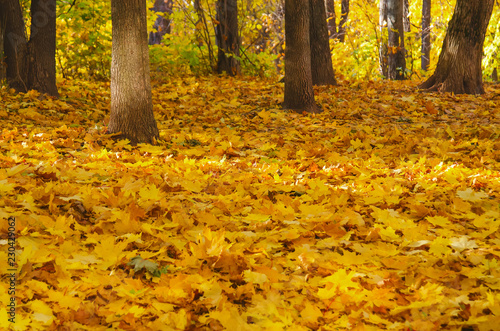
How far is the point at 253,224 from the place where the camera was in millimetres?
3020

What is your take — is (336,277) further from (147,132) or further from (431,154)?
(147,132)

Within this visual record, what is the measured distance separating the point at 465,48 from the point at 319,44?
2.55m

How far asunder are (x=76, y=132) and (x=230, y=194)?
2638 millimetres

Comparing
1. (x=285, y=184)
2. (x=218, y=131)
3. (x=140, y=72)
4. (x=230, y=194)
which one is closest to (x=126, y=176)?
(x=230, y=194)

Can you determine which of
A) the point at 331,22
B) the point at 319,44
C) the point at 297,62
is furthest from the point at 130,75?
the point at 331,22

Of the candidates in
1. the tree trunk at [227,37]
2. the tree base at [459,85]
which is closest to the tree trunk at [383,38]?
the tree base at [459,85]

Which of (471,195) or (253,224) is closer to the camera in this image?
(253,224)

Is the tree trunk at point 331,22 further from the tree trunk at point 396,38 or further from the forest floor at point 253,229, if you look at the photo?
the forest floor at point 253,229

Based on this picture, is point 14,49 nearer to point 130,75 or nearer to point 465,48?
point 130,75

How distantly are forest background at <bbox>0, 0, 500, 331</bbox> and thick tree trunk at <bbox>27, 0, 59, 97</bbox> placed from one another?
80cm

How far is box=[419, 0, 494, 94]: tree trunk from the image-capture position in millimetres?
8039

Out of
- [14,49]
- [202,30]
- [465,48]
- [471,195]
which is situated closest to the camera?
[471,195]

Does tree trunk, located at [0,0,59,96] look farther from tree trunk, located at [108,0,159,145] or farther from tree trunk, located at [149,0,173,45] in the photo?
tree trunk, located at [149,0,173,45]

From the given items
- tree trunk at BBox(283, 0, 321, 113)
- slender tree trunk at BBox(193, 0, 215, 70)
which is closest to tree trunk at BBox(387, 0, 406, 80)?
slender tree trunk at BBox(193, 0, 215, 70)
